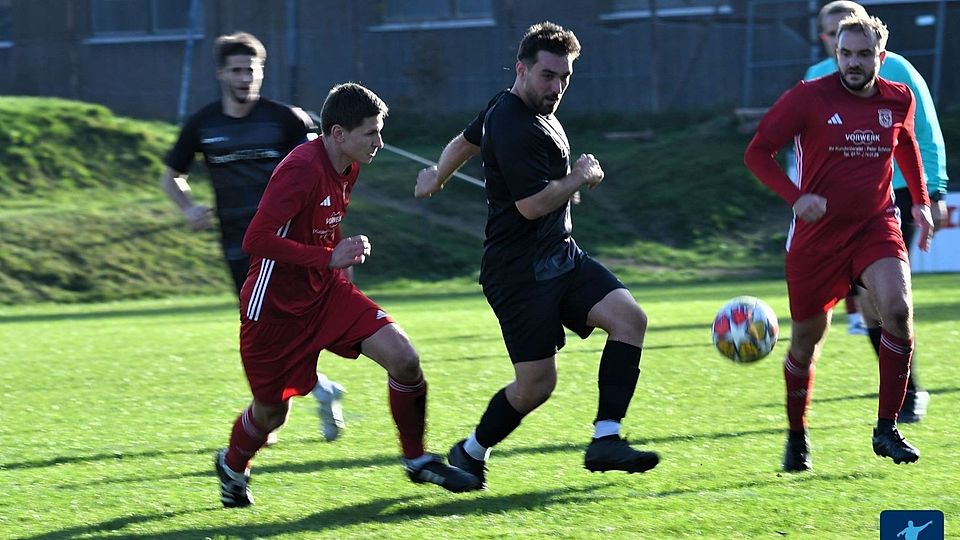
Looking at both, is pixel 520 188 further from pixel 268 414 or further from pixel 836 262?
pixel 836 262

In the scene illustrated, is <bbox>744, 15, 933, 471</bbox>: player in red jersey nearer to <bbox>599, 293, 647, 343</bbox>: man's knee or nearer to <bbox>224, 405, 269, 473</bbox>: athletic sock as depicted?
<bbox>599, 293, 647, 343</bbox>: man's knee

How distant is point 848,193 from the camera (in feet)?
20.6

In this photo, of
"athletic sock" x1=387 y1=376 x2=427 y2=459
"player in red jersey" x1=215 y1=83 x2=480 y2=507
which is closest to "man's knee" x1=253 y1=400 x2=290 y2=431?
"player in red jersey" x1=215 y1=83 x2=480 y2=507

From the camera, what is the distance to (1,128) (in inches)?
1001

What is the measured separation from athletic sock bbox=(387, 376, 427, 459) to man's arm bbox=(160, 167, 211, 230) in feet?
5.43

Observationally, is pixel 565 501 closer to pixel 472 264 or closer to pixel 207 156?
pixel 207 156

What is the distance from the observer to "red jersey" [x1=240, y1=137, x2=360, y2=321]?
5.63m

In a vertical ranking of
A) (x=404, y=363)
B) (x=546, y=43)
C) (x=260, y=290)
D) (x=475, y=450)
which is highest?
(x=546, y=43)

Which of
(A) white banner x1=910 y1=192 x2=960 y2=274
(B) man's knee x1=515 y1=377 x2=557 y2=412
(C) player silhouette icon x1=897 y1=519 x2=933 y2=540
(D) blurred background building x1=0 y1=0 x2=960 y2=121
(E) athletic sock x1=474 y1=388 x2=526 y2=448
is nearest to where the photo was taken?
(C) player silhouette icon x1=897 y1=519 x2=933 y2=540

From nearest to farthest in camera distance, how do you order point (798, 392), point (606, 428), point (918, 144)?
point (606, 428) < point (798, 392) < point (918, 144)

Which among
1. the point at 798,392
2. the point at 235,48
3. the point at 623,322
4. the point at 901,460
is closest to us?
the point at 623,322

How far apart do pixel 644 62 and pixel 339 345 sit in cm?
2442

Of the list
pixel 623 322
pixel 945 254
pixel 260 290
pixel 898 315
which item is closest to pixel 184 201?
pixel 260 290

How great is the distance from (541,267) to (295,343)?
3.40ft
